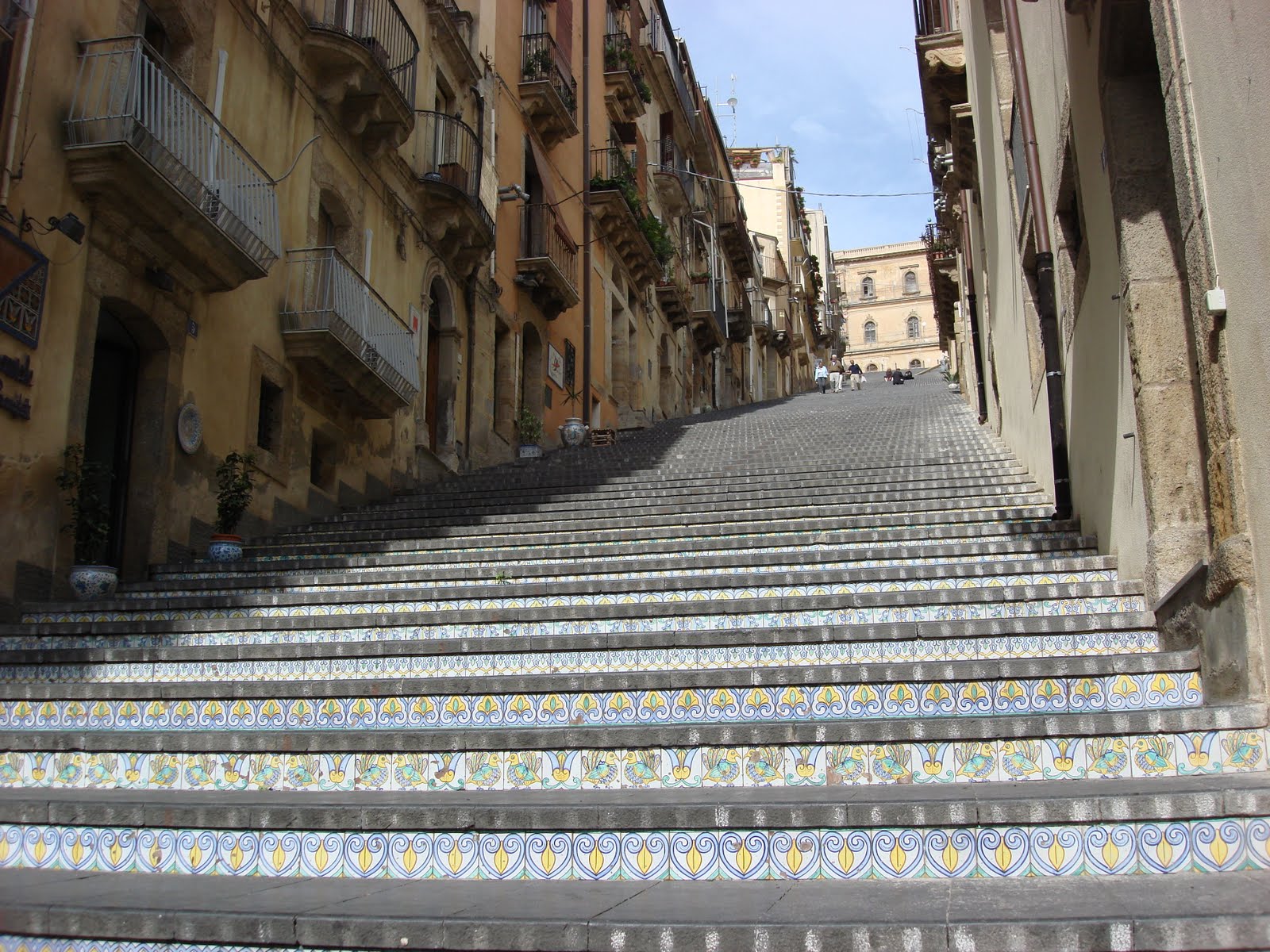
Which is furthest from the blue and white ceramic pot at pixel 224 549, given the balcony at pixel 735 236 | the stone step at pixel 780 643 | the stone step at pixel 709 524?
the balcony at pixel 735 236

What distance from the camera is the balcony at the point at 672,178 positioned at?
32656mm

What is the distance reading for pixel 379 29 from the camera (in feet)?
47.1

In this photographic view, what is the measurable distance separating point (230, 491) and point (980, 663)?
7.52 m

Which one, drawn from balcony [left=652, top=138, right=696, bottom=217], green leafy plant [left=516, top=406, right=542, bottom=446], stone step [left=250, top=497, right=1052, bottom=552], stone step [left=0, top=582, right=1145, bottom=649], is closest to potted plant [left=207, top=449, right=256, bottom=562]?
stone step [left=250, top=497, right=1052, bottom=552]

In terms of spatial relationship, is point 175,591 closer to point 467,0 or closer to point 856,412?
point 467,0

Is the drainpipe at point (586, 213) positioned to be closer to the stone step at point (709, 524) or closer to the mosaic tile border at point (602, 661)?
the stone step at point (709, 524)

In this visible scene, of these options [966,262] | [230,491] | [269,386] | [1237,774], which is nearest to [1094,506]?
[1237,774]

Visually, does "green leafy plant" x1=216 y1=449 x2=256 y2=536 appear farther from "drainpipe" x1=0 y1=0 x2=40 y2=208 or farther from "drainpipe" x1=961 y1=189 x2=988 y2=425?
"drainpipe" x1=961 y1=189 x2=988 y2=425

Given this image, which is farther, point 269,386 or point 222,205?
point 269,386

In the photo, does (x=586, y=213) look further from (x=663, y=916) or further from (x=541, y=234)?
(x=663, y=916)

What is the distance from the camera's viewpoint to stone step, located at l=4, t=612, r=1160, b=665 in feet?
18.6

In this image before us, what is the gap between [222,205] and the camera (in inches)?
382

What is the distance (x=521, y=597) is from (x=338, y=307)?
5949mm

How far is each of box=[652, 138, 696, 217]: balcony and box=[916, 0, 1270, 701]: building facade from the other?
2379 centimetres
